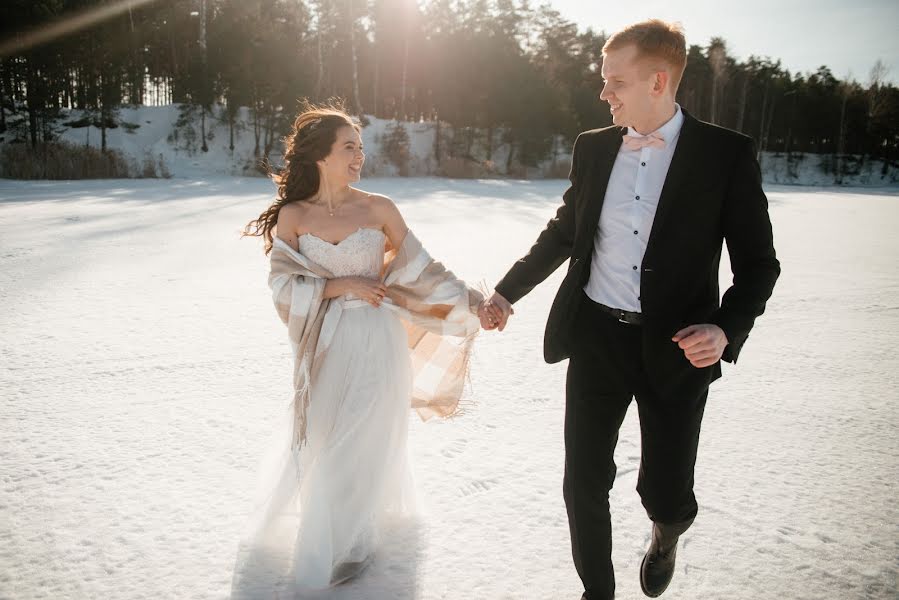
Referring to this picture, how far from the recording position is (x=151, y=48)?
36500 millimetres

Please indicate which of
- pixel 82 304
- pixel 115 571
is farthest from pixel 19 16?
pixel 115 571

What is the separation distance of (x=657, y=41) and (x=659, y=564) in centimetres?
191

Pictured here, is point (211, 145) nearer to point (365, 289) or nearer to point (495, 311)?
point (365, 289)

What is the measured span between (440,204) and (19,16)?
2067 cm

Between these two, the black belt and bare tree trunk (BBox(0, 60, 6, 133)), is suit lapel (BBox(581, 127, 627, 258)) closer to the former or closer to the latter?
the black belt

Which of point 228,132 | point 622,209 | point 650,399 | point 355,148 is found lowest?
point 650,399

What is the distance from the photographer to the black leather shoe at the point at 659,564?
8.14 feet

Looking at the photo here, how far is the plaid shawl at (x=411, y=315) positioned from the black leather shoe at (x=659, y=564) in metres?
1.29

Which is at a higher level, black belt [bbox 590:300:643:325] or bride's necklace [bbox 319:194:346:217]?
bride's necklace [bbox 319:194:346:217]

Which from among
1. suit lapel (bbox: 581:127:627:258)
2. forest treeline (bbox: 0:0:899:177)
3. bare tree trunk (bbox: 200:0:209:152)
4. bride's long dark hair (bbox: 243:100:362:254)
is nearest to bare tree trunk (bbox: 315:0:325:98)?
forest treeline (bbox: 0:0:899:177)

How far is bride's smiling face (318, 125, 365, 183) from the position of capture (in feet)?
10.2

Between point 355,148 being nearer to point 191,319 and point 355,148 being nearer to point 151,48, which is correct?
point 191,319

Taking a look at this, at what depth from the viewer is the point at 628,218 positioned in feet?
7.95

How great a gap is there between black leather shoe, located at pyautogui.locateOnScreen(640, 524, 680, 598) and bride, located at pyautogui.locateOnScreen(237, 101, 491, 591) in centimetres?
115
